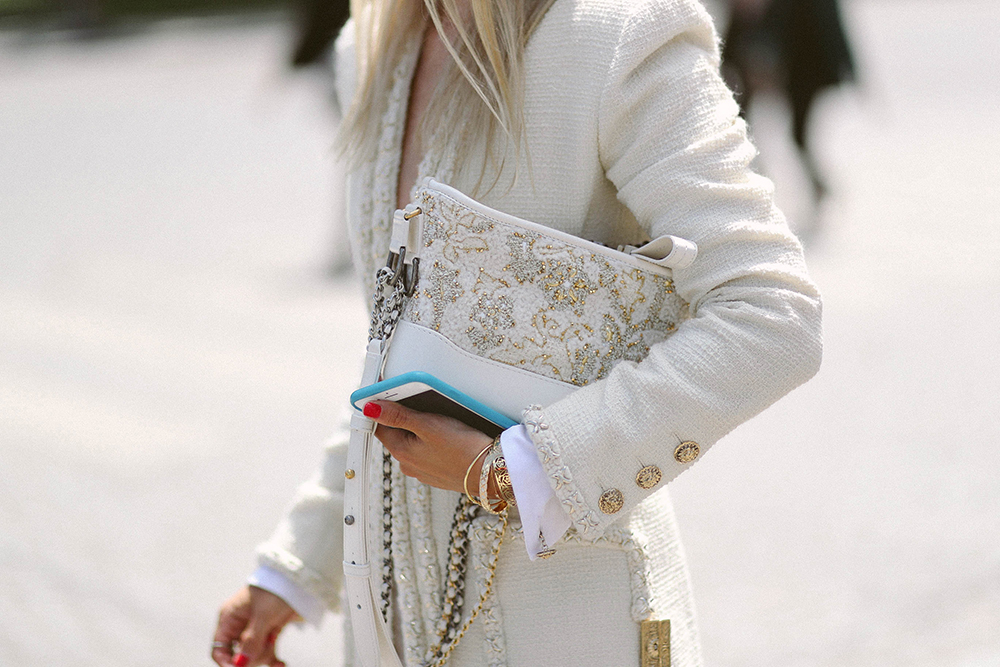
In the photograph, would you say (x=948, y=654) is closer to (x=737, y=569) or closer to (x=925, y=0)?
(x=737, y=569)

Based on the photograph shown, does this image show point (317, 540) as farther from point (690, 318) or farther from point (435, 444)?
point (690, 318)

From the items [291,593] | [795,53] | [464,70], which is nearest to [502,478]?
[464,70]

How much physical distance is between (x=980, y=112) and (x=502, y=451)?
10.4 meters

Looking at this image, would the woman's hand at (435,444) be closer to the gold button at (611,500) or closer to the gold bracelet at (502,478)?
the gold bracelet at (502,478)

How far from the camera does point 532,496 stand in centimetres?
127

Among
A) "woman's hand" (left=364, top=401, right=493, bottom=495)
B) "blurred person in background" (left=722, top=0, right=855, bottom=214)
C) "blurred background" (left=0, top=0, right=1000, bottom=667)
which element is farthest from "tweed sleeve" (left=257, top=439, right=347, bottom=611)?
"blurred person in background" (left=722, top=0, right=855, bottom=214)

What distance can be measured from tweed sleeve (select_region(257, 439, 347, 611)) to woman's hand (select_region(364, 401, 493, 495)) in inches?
17.4

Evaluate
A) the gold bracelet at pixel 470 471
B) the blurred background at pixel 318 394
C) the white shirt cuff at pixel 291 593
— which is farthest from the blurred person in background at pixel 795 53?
the gold bracelet at pixel 470 471

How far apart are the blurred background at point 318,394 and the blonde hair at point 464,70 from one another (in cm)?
229

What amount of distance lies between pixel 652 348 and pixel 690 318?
0.20ft

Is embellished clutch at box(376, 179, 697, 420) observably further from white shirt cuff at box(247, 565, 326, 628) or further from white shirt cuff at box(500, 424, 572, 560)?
white shirt cuff at box(247, 565, 326, 628)

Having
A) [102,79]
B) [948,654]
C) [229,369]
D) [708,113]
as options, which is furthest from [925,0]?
[708,113]

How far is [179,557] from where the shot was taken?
405 cm

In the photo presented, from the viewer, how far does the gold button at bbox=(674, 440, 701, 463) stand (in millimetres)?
1274
